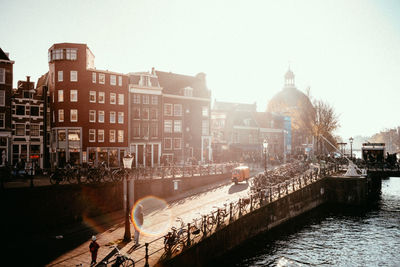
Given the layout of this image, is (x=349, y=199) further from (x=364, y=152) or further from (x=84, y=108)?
(x=84, y=108)

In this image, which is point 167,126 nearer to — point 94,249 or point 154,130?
point 154,130

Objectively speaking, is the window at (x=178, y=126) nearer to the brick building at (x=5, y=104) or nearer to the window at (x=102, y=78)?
the window at (x=102, y=78)

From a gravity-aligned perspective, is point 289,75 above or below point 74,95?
above

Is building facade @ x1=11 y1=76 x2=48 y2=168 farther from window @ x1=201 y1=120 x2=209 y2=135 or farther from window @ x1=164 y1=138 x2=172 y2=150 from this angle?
window @ x1=201 y1=120 x2=209 y2=135

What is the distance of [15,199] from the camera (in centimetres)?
1981

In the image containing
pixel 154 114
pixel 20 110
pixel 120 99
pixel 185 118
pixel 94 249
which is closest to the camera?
pixel 94 249

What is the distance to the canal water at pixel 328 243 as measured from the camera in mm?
18906

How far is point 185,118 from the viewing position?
52.1 m

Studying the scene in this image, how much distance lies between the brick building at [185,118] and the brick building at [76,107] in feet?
34.4

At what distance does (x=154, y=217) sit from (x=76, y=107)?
24.5m

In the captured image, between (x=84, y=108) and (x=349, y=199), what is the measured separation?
110 feet

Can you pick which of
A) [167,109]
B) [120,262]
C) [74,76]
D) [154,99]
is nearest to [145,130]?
[154,99]

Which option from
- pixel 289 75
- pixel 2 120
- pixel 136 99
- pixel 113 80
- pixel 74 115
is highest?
pixel 289 75

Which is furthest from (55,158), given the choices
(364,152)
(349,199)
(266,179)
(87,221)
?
(364,152)
